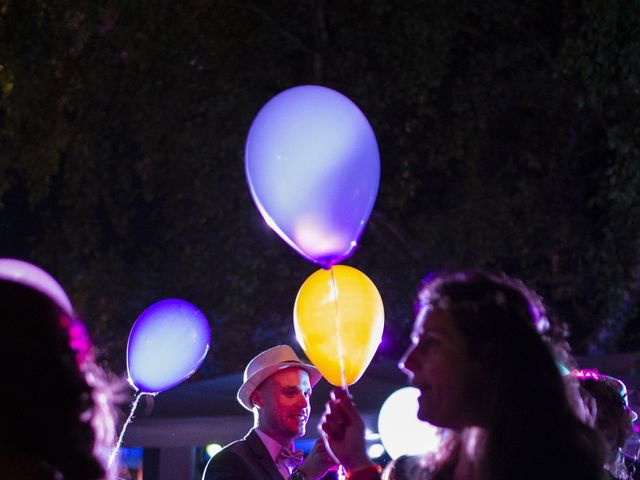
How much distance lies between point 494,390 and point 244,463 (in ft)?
5.30

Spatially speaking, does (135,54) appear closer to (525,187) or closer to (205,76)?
(205,76)

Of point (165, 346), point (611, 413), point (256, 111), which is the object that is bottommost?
point (256, 111)

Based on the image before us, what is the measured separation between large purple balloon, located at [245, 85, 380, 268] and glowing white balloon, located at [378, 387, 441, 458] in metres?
1.74

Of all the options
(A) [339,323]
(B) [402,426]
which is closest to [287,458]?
(A) [339,323]

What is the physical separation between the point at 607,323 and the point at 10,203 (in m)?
6.09

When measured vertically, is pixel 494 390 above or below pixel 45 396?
below

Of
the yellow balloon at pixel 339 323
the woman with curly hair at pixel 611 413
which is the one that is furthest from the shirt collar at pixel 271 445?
the woman with curly hair at pixel 611 413

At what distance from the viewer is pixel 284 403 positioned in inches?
144

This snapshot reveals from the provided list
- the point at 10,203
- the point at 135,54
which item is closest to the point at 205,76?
the point at 135,54

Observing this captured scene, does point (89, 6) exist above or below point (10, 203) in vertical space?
above

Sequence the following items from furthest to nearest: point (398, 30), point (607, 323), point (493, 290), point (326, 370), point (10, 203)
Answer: point (10, 203)
point (607, 323)
point (398, 30)
point (326, 370)
point (493, 290)

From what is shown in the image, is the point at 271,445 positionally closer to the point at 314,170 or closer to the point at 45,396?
the point at 314,170

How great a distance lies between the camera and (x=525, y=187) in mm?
6809

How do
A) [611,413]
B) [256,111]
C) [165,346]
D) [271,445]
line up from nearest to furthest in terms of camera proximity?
1. [611,413]
2. [271,445]
3. [165,346]
4. [256,111]
